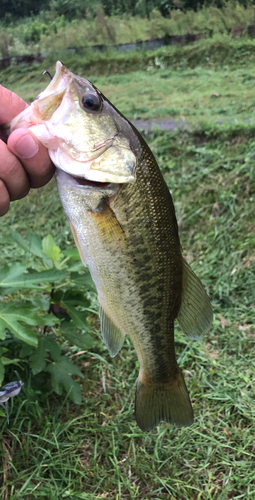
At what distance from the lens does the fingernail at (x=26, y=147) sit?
840mm

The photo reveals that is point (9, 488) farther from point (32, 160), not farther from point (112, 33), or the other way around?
point (112, 33)

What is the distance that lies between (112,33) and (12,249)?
2.43 meters

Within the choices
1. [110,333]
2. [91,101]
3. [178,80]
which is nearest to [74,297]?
[110,333]

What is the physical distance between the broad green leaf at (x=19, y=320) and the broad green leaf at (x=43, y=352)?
0.83 feet

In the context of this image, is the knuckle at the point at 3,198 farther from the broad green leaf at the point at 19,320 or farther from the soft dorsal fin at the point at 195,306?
the broad green leaf at the point at 19,320

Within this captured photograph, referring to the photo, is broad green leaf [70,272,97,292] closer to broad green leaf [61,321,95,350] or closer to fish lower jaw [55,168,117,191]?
broad green leaf [61,321,95,350]

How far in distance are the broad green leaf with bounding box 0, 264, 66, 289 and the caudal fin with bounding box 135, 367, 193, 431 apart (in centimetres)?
→ 62

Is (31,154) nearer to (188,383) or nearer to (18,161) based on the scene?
(18,161)

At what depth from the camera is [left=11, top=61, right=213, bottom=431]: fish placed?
86 cm

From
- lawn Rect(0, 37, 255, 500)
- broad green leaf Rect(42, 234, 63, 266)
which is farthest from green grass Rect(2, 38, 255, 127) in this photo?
broad green leaf Rect(42, 234, 63, 266)

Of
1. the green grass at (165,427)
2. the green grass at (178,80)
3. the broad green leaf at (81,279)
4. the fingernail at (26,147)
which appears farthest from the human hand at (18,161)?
the green grass at (178,80)

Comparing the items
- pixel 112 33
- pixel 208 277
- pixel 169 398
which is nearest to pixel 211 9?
pixel 112 33

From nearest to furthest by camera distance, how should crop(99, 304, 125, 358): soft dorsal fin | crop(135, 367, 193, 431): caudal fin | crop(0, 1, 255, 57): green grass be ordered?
1. crop(99, 304, 125, 358): soft dorsal fin
2. crop(135, 367, 193, 431): caudal fin
3. crop(0, 1, 255, 57): green grass

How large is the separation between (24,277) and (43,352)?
1.35ft
